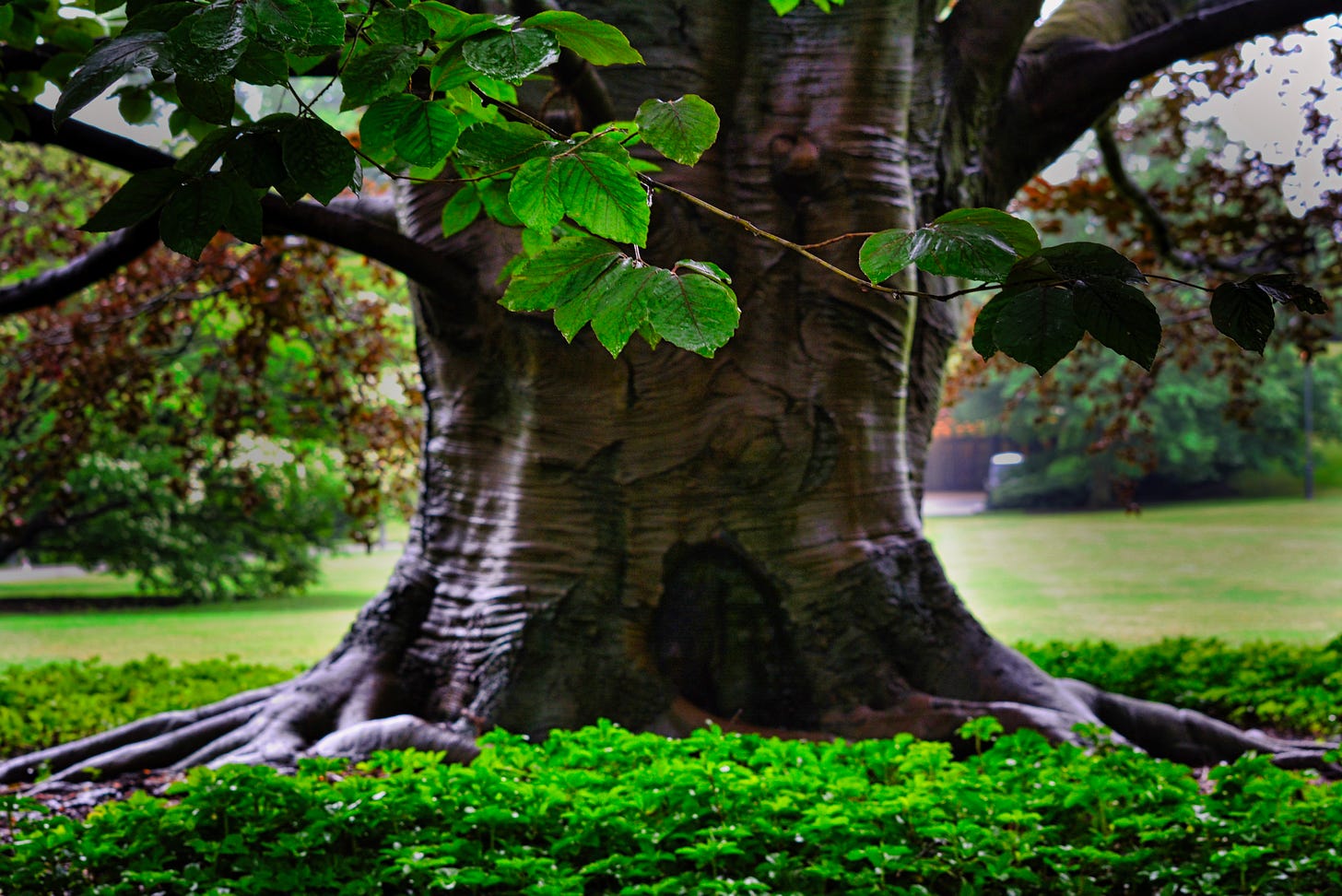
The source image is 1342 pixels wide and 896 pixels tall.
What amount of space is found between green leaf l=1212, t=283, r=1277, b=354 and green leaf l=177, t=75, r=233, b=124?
90cm

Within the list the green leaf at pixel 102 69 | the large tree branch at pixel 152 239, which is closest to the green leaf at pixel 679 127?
the green leaf at pixel 102 69

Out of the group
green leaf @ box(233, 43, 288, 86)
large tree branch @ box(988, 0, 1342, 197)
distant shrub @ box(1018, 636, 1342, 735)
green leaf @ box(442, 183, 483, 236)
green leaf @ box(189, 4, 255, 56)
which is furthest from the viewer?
distant shrub @ box(1018, 636, 1342, 735)

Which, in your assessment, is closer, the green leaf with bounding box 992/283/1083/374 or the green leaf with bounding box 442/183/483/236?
the green leaf with bounding box 992/283/1083/374

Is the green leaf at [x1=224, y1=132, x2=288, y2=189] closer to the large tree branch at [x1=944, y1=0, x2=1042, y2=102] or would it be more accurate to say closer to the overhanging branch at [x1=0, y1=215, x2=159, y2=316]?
the overhanging branch at [x1=0, y1=215, x2=159, y2=316]

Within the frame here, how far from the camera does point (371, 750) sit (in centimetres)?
295

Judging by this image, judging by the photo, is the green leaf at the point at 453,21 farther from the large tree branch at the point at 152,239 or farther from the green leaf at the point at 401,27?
the large tree branch at the point at 152,239

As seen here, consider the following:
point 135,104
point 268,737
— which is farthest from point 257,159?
point 268,737

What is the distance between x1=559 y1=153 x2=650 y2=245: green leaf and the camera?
954 millimetres

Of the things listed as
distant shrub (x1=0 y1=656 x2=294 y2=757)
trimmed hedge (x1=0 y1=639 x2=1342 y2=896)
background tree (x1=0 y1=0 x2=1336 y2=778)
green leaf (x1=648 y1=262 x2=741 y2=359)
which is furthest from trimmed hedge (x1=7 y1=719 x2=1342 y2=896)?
distant shrub (x1=0 y1=656 x2=294 y2=757)

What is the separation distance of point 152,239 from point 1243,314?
285 centimetres

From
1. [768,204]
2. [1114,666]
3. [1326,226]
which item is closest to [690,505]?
[768,204]

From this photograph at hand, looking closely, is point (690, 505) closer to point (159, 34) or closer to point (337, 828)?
point (337, 828)

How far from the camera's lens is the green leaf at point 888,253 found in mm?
972

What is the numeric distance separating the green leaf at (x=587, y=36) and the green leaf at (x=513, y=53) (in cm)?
5
